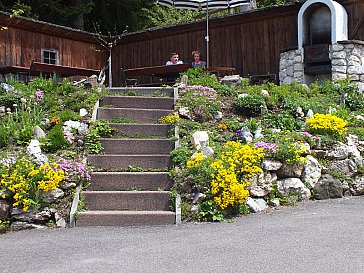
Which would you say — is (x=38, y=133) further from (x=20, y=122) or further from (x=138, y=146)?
(x=138, y=146)

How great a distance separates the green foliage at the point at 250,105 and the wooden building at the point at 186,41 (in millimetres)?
6907

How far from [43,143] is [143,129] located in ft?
6.59

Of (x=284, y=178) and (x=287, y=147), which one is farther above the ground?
(x=287, y=147)

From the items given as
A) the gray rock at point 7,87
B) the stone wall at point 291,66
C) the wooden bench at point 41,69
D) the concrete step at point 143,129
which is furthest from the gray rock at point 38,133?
the stone wall at point 291,66

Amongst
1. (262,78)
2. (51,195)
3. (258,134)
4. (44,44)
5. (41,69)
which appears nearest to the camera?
(51,195)

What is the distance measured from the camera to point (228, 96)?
10461mm

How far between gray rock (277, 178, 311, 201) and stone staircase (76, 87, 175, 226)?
1878 millimetres

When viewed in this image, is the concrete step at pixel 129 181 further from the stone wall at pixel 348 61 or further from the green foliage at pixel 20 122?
the stone wall at pixel 348 61

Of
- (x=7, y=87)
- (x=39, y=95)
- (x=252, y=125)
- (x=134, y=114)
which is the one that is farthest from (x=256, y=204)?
(x=7, y=87)

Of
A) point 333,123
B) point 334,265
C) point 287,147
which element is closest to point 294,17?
point 333,123

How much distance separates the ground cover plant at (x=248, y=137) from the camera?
6.75 meters

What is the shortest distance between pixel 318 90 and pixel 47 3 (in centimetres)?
1524

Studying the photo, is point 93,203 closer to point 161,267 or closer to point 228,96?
point 161,267

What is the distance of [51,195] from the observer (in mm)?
6574
